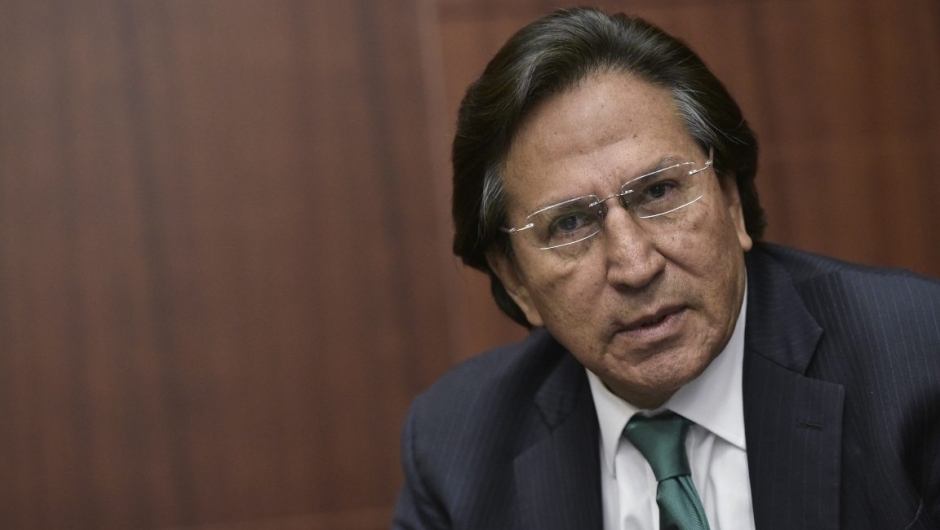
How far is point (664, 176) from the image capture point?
162cm

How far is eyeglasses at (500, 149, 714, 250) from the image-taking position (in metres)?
1.61

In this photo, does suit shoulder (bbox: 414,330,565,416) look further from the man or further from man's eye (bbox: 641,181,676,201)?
man's eye (bbox: 641,181,676,201)

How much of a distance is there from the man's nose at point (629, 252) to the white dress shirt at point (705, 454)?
0.25m

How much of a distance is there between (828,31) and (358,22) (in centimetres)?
127

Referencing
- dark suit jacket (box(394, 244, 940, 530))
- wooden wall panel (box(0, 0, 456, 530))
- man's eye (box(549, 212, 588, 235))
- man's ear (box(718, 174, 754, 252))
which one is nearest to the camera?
dark suit jacket (box(394, 244, 940, 530))

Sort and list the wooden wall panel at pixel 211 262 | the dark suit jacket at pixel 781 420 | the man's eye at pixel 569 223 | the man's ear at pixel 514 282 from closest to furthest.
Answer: the dark suit jacket at pixel 781 420, the man's eye at pixel 569 223, the man's ear at pixel 514 282, the wooden wall panel at pixel 211 262

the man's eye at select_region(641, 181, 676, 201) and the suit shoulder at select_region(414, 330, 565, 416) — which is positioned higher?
the man's eye at select_region(641, 181, 676, 201)

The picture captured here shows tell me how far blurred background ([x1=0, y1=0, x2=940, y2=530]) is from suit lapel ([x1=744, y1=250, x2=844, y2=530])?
45.3 inches

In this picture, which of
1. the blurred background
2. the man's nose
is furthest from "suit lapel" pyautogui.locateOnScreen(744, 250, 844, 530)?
the blurred background

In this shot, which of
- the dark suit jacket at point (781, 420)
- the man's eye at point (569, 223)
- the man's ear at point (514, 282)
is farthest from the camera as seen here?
the man's ear at point (514, 282)

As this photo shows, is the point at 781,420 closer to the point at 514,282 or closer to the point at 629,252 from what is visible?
the point at 629,252

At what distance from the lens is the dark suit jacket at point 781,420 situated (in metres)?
1.53

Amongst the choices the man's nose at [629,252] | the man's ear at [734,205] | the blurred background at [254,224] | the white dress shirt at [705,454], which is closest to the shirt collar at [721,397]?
the white dress shirt at [705,454]

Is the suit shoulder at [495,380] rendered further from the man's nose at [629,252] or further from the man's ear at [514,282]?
the man's nose at [629,252]
